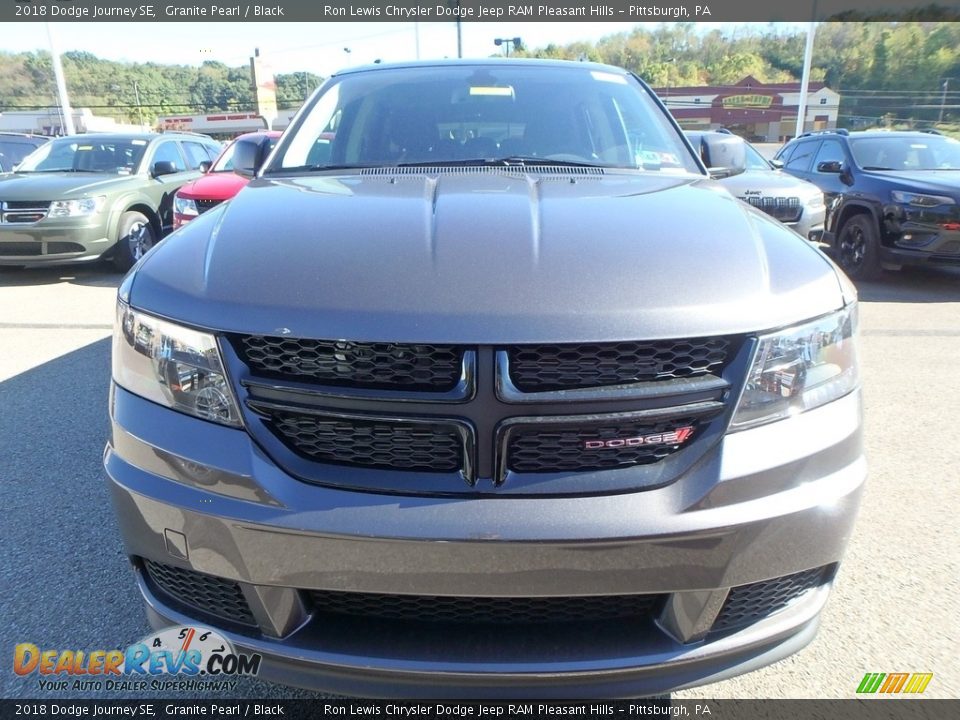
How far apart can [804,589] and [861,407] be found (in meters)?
0.46

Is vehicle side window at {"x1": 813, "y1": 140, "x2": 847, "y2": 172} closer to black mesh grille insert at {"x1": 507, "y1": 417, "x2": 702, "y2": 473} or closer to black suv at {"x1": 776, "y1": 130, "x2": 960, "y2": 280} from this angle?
black suv at {"x1": 776, "y1": 130, "x2": 960, "y2": 280}

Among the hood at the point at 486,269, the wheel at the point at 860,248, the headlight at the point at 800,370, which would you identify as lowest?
the wheel at the point at 860,248

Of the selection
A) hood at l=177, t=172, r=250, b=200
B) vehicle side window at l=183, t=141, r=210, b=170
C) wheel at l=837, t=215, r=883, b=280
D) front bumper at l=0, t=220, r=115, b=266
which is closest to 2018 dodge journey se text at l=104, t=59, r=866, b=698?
hood at l=177, t=172, r=250, b=200

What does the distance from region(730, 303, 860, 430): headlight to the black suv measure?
6.77m

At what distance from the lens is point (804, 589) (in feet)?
5.12

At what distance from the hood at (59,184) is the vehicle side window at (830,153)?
9.07 metres

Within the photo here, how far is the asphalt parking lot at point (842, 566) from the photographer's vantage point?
199 cm

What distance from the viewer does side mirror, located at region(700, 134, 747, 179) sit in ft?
9.49

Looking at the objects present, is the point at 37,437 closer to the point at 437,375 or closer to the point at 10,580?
the point at 10,580

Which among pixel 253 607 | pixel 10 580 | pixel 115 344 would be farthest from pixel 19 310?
pixel 253 607

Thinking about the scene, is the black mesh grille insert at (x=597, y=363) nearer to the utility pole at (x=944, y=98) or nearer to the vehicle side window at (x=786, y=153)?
the vehicle side window at (x=786, y=153)

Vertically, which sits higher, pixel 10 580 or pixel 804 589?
pixel 804 589

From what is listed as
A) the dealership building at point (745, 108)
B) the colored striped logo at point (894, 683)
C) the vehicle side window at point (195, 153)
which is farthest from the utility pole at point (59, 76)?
the dealership building at point (745, 108)

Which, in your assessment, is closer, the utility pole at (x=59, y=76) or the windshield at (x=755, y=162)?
the windshield at (x=755, y=162)
